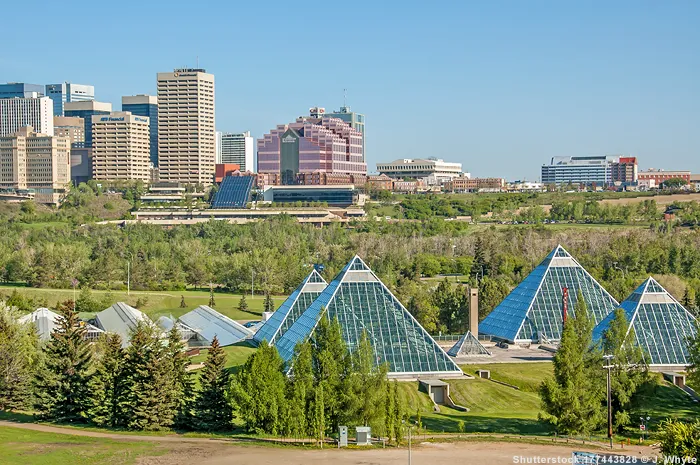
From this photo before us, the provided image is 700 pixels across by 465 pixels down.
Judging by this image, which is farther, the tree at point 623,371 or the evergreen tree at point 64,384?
the evergreen tree at point 64,384

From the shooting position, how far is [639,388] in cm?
5416

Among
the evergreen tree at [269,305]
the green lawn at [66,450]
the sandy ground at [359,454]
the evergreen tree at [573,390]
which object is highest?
the evergreen tree at [573,390]

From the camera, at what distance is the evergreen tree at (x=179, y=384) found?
53562 millimetres

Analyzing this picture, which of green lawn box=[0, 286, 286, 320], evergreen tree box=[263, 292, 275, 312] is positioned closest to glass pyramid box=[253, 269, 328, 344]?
evergreen tree box=[263, 292, 275, 312]

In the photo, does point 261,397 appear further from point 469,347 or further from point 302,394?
point 469,347

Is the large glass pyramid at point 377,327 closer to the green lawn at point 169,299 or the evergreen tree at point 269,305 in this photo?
the evergreen tree at point 269,305

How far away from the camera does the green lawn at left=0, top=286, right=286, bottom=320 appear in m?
107

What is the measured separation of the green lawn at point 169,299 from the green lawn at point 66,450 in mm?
52797

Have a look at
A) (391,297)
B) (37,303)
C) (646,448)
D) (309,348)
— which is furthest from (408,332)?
(37,303)

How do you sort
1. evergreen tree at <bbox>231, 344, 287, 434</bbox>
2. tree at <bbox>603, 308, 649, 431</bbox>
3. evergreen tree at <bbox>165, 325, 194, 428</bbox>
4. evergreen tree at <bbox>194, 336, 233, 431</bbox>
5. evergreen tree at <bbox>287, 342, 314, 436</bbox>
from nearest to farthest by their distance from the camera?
1. evergreen tree at <bbox>287, 342, 314, 436</bbox>
2. evergreen tree at <bbox>231, 344, 287, 434</bbox>
3. tree at <bbox>603, 308, 649, 431</bbox>
4. evergreen tree at <bbox>194, 336, 233, 431</bbox>
5. evergreen tree at <bbox>165, 325, 194, 428</bbox>

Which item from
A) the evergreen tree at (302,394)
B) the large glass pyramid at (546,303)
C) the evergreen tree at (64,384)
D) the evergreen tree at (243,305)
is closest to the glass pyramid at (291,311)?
the large glass pyramid at (546,303)

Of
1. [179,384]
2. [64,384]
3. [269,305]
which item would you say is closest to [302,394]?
[179,384]

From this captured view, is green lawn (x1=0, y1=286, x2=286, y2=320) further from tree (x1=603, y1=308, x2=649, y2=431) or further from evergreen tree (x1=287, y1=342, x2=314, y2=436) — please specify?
tree (x1=603, y1=308, x2=649, y2=431)

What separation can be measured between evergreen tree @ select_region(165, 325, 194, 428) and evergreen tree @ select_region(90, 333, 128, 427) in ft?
9.05
